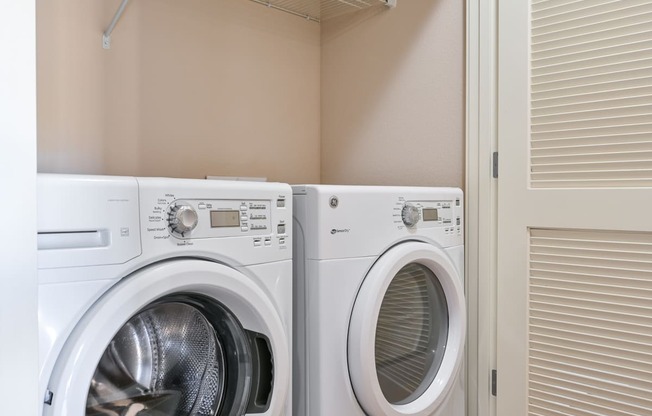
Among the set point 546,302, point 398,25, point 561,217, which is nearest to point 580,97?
point 561,217

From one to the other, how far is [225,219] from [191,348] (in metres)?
0.33

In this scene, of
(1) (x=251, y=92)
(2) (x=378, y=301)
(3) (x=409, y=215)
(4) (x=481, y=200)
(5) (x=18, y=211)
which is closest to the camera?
(5) (x=18, y=211)

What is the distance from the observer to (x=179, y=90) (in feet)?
6.10

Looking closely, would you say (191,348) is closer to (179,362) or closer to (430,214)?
(179,362)

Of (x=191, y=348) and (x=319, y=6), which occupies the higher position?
(x=319, y=6)

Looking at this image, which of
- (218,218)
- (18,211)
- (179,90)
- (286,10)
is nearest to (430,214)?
(218,218)

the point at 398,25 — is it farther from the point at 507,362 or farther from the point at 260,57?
the point at 507,362

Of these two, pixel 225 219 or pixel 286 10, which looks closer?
pixel 225 219

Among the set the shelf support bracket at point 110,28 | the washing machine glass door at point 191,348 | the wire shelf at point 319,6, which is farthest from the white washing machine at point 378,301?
the wire shelf at point 319,6

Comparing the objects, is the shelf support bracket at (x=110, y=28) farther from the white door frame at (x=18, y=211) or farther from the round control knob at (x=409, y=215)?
the white door frame at (x=18, y=211)

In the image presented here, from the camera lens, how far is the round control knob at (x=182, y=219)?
40.6 inches

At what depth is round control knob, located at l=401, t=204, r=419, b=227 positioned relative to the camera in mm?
1548

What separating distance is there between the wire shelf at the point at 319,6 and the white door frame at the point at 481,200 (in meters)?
0.48

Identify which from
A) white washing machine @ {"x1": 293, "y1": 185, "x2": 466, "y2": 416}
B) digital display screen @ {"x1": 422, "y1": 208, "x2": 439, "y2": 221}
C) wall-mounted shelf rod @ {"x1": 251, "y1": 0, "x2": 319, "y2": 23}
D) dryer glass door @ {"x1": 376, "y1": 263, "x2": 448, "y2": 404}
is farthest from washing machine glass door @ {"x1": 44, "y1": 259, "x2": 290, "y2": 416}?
wall-mounted shelf rod @ {"x1": 251, "y1": 0, "x2": 319, "y2": 23}
